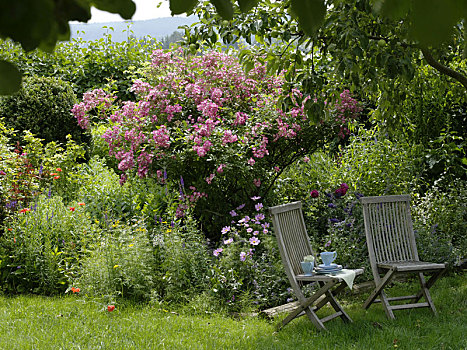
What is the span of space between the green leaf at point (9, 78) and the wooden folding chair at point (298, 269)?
3.65 meters

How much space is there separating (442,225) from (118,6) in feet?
20.3

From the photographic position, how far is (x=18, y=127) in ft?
25.0

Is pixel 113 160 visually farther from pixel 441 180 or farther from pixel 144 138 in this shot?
pixel 441 180

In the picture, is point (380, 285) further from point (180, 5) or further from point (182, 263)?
point (180, 5)

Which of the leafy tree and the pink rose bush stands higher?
→ the pink rose bush

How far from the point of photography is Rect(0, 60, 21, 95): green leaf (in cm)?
50

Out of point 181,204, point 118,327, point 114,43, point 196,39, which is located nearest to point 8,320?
point 118,327

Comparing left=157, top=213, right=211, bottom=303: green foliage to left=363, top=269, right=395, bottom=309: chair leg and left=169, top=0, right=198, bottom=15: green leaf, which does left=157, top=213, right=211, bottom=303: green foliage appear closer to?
left=363, top=269, right=395, bottom=309: chair leg

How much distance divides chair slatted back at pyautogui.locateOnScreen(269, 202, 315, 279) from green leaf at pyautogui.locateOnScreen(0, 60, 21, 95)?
386 centimetres

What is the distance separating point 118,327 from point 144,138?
7.76 feet

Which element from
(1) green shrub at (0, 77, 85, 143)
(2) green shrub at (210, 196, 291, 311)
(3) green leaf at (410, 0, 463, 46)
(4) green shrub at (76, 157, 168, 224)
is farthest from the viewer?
(1) green shrub at (0, 77, 85, 143)

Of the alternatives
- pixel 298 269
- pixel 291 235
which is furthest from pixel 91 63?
pixel 298 269

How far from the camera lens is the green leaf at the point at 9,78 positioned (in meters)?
0.50

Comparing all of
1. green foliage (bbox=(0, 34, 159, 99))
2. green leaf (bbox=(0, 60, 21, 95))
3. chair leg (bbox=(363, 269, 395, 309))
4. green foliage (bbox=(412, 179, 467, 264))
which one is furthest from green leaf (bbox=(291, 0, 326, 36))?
green foliage (bbox=(0, 34, 159, 99))
